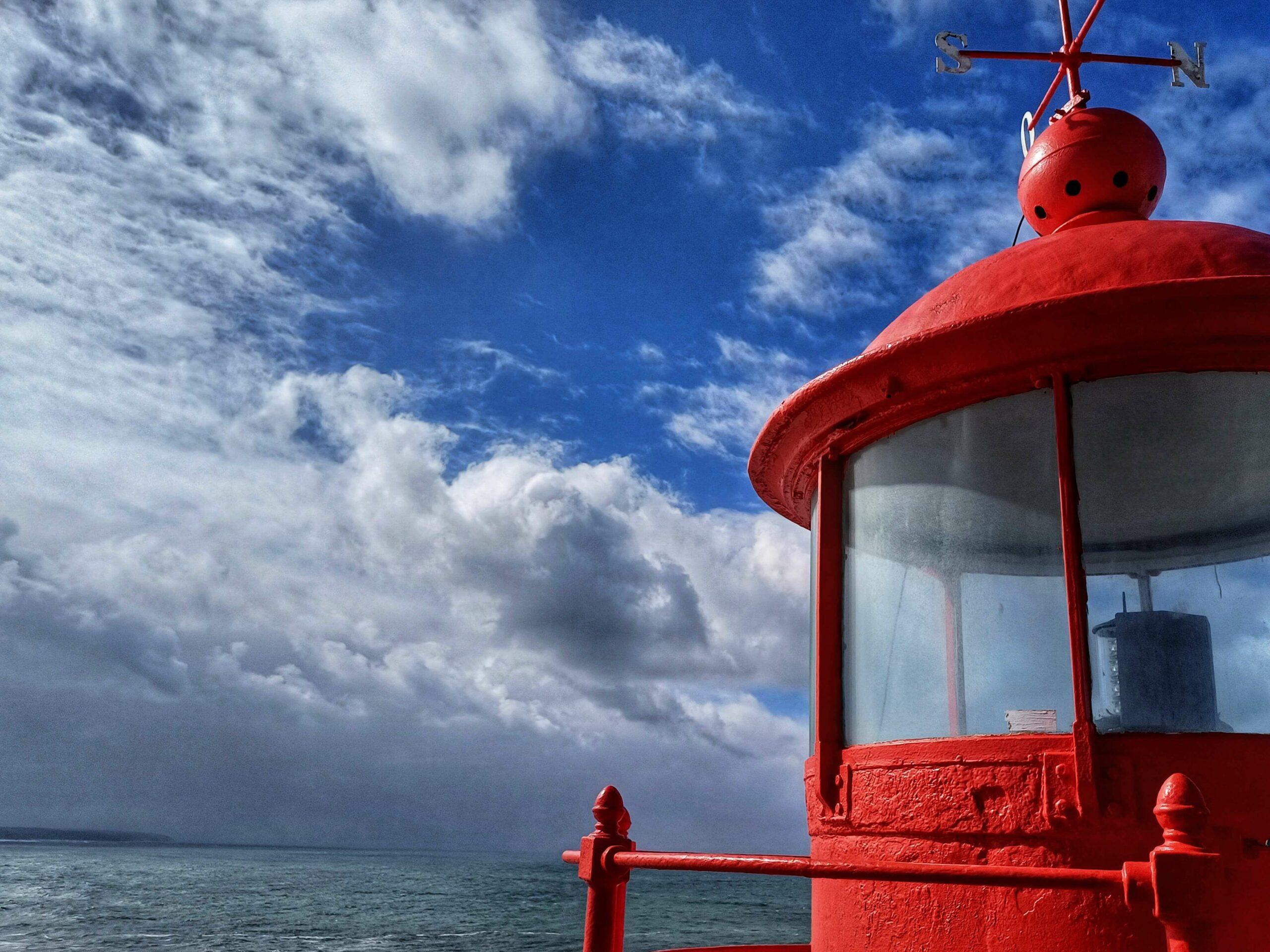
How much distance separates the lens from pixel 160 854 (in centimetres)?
19075

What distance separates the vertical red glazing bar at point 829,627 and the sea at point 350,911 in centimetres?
2618

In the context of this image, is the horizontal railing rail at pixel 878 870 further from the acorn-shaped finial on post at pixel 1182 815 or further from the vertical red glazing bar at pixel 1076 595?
the vertical red glazing bar at pixel 1076 595

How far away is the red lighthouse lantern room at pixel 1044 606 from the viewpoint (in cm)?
330

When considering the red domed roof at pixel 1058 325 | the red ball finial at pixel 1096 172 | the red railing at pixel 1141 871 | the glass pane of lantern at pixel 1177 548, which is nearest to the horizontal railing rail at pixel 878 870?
the red railing at pixel 1141 871

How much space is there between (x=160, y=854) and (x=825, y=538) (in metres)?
218

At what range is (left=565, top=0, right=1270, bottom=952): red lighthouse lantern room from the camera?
3.30 metres

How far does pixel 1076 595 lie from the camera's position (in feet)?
11.6

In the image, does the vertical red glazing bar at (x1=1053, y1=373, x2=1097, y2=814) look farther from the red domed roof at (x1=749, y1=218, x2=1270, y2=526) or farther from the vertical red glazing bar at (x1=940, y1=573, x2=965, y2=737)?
the vertical red glazing bar at (x1=940, y1=573, x2=965, y2=737)

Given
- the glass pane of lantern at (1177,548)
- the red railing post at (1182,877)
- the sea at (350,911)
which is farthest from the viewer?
the sea at (350,911)

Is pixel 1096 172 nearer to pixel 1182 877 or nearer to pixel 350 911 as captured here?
pixel 1182 877

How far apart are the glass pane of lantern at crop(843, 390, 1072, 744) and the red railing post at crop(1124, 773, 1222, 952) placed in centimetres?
94

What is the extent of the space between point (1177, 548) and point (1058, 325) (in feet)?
3.28

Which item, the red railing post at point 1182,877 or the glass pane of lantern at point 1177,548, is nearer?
the red railing post at point 1182,877

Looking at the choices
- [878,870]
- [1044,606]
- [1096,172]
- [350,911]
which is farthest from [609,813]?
[350,911]
